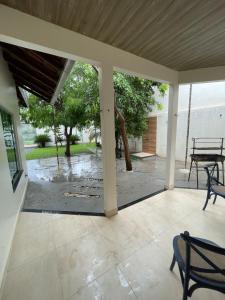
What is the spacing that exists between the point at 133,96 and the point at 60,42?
4104mm

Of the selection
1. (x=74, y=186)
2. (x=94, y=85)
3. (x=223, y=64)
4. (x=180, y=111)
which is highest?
(x=94, y=85)

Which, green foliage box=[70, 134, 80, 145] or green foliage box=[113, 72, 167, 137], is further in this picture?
green foliage box=[70, 134, 80, 145]

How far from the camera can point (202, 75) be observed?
295cm

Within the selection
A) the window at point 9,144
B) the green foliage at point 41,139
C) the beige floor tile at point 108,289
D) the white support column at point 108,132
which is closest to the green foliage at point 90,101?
the window at point 9,144

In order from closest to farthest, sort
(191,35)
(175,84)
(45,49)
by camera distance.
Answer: (45,49) < (191,35) < (175,84)

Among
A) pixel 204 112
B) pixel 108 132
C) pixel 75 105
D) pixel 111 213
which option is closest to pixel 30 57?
pixel 108 132

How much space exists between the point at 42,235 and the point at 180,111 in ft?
19.9

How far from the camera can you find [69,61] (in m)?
2.05

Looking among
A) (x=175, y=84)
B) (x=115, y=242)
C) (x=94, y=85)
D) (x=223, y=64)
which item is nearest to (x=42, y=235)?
(x=115, y=242)

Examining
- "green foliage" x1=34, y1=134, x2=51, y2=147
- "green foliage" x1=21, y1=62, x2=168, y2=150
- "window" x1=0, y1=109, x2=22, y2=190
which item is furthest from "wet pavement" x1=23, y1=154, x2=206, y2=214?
"green foliage" x1=34, y1=134, x2=51, y2=147

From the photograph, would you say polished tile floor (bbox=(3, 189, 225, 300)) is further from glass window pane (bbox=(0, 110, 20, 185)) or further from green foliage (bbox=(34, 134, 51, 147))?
green foliage (bbox=(34, 134, 51, 147))

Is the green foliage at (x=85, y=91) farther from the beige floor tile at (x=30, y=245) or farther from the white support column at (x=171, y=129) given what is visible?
the beige floor tile at (x=30, y=245)

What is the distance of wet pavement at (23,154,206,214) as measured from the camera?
286cm

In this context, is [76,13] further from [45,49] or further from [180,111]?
[180,111]
